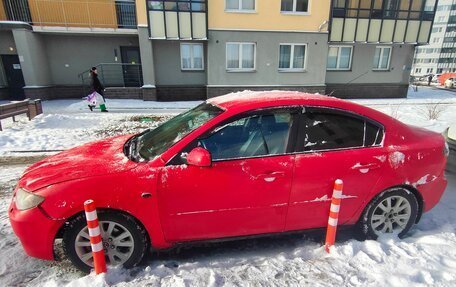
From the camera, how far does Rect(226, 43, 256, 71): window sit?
578 inches

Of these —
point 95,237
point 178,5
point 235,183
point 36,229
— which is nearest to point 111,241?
point 95,237

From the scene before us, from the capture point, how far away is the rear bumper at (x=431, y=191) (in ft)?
10.4

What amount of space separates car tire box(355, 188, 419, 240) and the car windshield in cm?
197

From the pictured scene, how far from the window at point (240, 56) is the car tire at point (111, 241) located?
13.2m

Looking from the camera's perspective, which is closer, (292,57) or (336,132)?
(336,132)

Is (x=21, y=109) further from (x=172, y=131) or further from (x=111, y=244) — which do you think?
(x=111, y=244)

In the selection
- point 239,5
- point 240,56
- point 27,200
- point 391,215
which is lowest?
point 391,215

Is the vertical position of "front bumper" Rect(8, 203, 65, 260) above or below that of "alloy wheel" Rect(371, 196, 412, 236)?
above

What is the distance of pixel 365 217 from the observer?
307 cm

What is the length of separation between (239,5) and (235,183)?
13.7m

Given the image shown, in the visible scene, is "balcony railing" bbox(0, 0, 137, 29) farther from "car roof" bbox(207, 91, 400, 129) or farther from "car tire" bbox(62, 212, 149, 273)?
"car tire" bbox(62, 212, 149, 273)

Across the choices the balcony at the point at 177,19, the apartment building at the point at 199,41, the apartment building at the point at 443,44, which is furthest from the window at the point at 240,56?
the apartment building at the point at 443,44

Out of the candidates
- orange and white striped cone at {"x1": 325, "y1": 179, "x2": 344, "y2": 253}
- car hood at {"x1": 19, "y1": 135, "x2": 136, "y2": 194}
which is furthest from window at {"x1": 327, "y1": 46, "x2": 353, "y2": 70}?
car hood at {"x1": 19, "y1": 135, "x2": 136, "y2": 194}

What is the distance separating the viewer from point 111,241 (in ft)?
8.54
